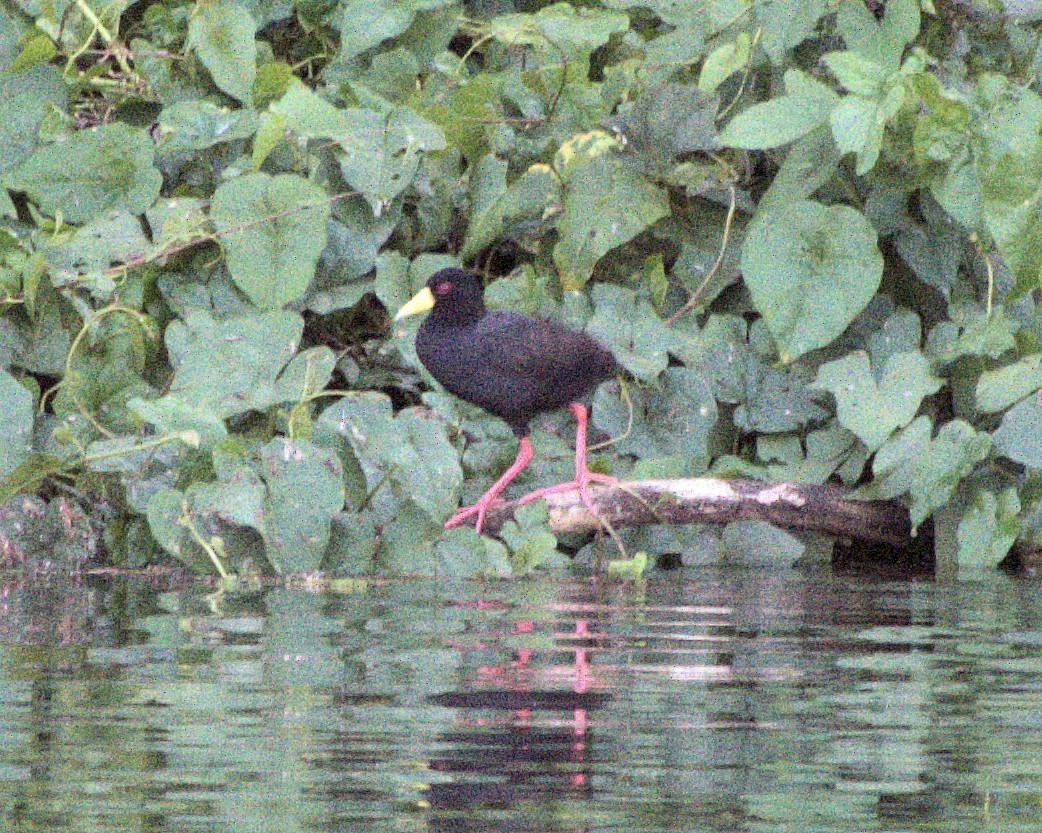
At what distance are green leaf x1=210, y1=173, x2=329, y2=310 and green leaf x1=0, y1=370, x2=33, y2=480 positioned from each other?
1.08 m

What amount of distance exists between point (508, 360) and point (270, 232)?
1.05m

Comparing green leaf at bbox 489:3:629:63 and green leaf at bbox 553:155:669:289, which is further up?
green leaf at bbox 489:3:629:63

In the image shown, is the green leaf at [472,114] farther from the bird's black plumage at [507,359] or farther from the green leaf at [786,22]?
the green leaf at [786,22]

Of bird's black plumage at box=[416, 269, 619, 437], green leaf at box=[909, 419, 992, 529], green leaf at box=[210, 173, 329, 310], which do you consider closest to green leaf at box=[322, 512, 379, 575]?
bird's black plumage at box=[416, 269, 619, 437]

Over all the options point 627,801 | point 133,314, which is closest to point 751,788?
point 627,801

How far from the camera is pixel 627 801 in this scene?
2744 mm

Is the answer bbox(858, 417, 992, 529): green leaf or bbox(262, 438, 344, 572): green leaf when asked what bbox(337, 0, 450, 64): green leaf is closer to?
bbox(262, 438, 344, 572): green leaf

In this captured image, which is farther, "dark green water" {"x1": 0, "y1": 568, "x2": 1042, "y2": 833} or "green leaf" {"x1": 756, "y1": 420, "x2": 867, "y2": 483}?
"green leaf" {"x1": 756, "y1": 420, "x2": 867, "y2": 483}

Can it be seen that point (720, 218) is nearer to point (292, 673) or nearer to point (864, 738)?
point (292, 673)

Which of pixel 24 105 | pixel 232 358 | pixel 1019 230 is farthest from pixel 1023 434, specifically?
pixel 24 105

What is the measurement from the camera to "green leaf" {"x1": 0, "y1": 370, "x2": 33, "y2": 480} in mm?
6363

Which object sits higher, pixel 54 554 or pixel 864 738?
pixel 54 554

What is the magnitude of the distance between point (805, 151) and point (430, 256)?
146 centimetres

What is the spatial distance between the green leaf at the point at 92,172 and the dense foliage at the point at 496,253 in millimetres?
16
